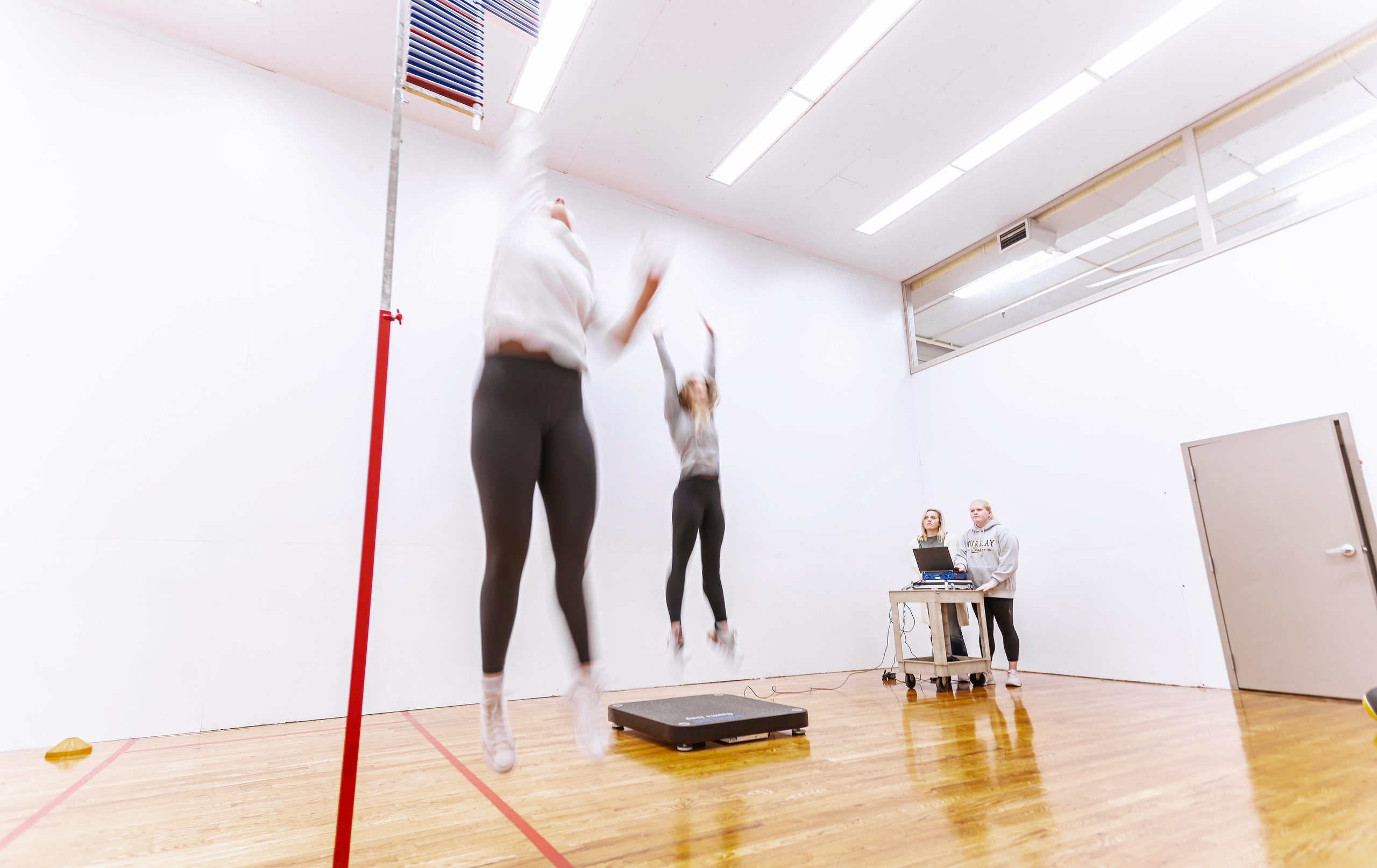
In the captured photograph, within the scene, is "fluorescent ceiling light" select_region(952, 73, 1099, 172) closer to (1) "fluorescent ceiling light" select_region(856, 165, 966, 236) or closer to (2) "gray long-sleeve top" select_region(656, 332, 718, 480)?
(1) "fluorescent ceiling light" select_region(856, 165, 966, 236)

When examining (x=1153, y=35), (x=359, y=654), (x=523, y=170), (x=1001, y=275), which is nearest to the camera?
(x=359, y=654)

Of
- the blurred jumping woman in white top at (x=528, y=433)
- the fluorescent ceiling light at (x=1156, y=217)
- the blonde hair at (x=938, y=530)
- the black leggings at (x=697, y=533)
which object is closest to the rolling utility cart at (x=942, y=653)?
the blonde hair at (x=938, y=530)

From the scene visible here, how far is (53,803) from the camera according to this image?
2.36 metres

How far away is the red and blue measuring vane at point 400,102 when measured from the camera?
1.43m

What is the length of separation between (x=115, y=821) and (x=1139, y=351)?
686cm

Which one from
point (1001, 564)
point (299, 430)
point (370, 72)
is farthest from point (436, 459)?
point (1001, 564)

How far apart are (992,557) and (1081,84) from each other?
3.71 meters

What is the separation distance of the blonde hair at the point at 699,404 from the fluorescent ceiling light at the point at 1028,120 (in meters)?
3.71

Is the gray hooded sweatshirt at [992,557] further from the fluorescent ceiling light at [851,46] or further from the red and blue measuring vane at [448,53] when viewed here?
the red and blue measuring vane at [448,53]

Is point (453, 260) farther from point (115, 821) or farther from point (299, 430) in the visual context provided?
point (115, 821)

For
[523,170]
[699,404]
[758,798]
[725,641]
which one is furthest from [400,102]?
[725,641]

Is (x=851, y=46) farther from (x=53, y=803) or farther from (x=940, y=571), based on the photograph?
(x=53, y=803)

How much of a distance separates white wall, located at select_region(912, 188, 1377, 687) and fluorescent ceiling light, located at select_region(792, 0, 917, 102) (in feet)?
10.2

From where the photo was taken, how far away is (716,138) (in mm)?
5453
